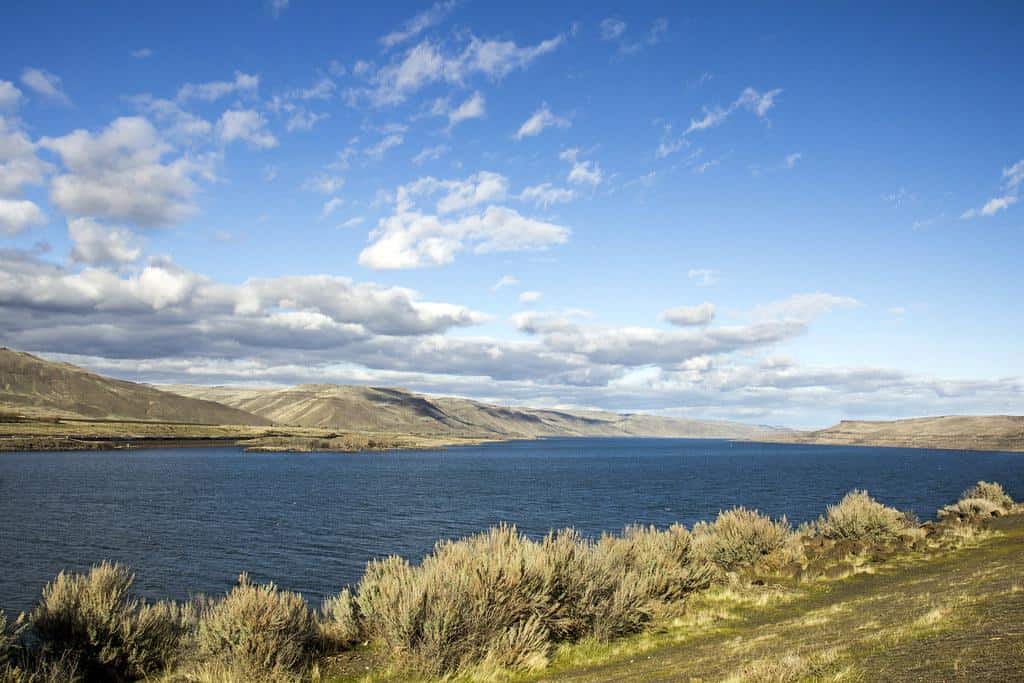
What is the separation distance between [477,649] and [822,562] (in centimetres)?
1610

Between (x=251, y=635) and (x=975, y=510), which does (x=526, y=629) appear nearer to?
(x=251, y=635)

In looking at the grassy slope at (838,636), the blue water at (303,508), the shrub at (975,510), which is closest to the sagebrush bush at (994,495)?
the shrub at (975,510)

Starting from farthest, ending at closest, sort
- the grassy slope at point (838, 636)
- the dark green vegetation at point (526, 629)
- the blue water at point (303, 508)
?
the blue water at point (303, 508)
the dark green vegetation at point (526, 629)
the grassy slope at point (838, 636)

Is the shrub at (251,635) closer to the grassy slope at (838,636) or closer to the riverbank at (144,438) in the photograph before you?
the grassy slope at (838,636)

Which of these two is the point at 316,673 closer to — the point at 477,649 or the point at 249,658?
the point at 249,658

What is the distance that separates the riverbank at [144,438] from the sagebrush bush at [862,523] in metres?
130

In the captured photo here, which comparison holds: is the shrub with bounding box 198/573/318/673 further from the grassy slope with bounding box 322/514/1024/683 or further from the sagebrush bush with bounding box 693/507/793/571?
the sagebrush bush with bounding box 693/507/793/571

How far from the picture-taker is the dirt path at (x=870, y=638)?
7.62 metres

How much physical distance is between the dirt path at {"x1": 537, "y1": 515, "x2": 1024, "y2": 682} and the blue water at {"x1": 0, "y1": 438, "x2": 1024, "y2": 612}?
16.4 metres

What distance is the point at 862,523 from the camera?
89.0ft

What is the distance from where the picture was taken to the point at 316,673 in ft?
39.7

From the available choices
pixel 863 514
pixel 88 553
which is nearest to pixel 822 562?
pixel 863 514

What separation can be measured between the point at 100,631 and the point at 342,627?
4.78 meters

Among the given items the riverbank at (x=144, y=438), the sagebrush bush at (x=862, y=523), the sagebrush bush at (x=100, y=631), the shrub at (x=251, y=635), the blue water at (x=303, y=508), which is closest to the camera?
the shrub at (x=251, y=635)
